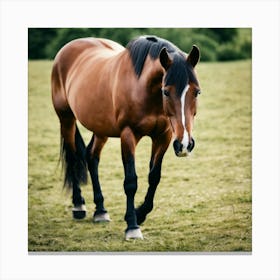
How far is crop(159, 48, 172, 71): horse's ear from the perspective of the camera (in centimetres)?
435

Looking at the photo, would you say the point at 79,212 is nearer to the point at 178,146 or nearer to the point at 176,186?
the point at 176,186

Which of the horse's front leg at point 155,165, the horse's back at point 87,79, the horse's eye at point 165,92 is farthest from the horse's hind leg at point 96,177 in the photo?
the horse's eye at point 165,92

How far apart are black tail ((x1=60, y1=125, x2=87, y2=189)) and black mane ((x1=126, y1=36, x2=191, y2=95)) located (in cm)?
113

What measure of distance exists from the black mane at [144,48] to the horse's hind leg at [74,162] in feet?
3.67

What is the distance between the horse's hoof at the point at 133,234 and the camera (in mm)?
4902

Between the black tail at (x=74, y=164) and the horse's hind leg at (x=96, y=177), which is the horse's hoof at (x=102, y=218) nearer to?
the horse's hind leg at (x=96, y=177)

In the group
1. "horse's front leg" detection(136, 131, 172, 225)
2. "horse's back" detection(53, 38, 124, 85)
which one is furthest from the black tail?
"horse's front leg" detection(136, 131, 172, 225)

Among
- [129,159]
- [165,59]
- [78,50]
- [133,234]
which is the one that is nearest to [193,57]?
[165,59]

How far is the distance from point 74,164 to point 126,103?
108 cm

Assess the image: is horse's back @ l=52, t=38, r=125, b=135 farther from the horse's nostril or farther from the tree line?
the horse's nostril

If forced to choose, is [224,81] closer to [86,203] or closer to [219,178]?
[219,178]

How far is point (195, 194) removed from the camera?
5.70m
